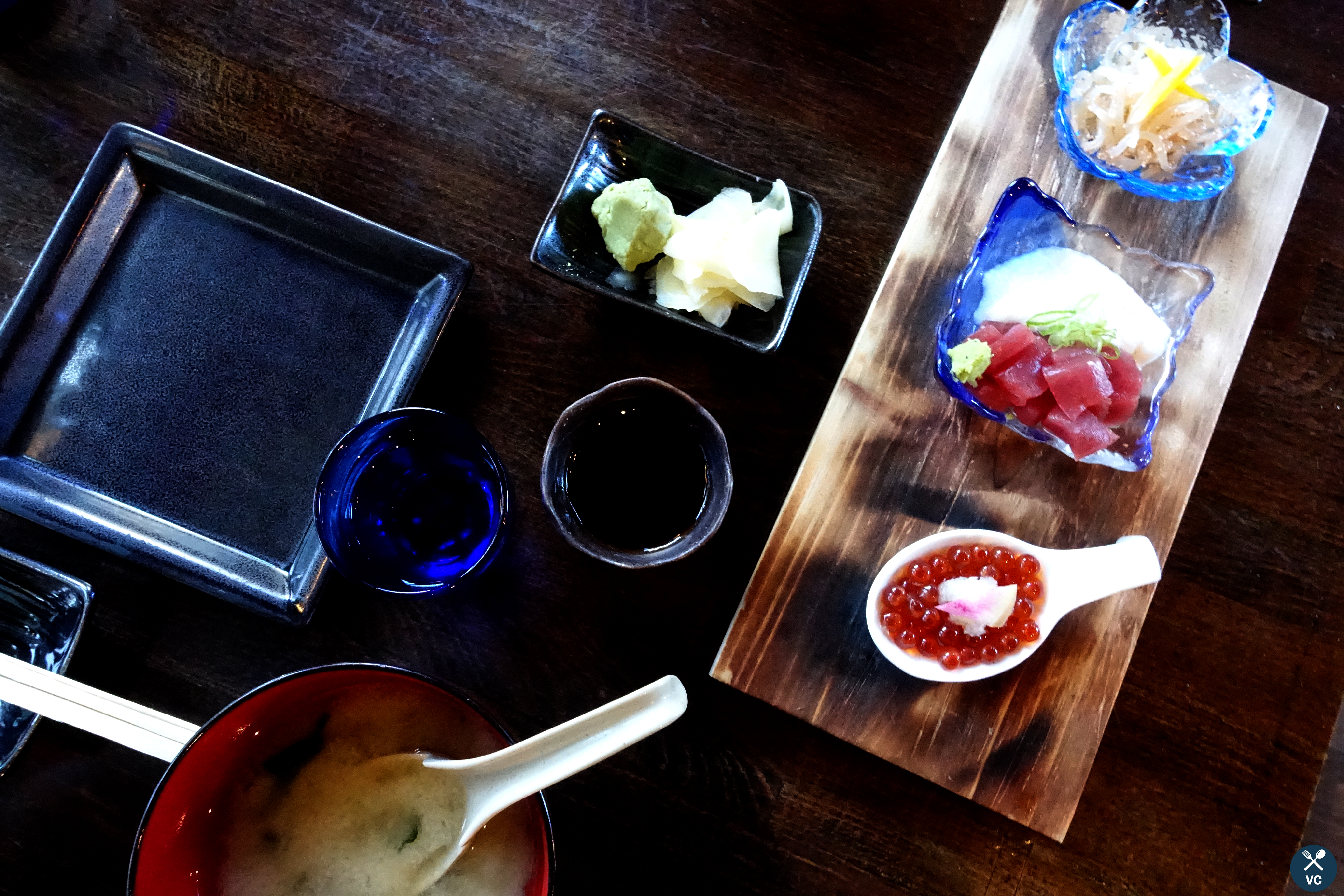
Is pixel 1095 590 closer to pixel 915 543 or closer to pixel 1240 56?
pixel 915 543

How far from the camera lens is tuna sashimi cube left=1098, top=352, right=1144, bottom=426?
1.36m

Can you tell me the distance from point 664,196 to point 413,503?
2.06ft

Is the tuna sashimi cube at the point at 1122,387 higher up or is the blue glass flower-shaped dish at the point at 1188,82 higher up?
the blue glass flower-shaped dish at the point at 1188,82

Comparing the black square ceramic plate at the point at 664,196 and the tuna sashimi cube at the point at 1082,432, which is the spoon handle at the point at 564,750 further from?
the tuna sashimi cube at the point at 1082,432

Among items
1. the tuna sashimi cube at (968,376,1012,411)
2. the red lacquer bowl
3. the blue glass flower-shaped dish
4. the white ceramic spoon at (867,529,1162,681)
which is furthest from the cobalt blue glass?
the blue glass flower-shaped dish

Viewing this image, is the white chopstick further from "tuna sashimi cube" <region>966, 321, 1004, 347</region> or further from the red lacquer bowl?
"tuna sashimi cube" <region>966, 321, 1004, 347</region>

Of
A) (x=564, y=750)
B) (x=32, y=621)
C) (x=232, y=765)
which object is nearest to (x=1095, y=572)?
(x=564, y=750)

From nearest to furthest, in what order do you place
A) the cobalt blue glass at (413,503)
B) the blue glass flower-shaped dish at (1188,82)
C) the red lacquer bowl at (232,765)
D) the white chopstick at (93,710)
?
the red lacquer bowl at (232,765) < the white chopstick at (93,710) < the cobalt blue glass at (413,503) < the blue glass flower-shaped dish at (1188,82)

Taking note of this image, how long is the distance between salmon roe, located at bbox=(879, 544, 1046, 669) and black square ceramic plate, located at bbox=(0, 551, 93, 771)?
125 centimetres

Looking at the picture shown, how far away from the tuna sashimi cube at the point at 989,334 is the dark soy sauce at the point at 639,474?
491mm

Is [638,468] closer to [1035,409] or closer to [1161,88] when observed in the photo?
[1035,409]

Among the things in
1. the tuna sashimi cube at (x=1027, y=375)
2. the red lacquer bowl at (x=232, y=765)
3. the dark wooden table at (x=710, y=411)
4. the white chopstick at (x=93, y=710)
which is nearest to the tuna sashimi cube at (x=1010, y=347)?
the tuna sashimi cube at (x=1027, y=375)

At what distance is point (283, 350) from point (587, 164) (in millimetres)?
572

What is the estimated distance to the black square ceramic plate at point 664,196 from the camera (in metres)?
1.33
